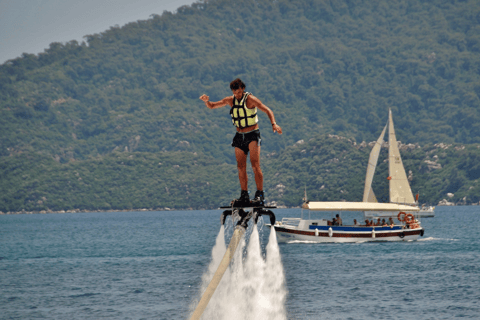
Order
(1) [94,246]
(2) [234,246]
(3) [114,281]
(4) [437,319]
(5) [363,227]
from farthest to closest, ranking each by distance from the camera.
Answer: (1) [94,246]
(5) [363,227]
(3) [114,281]
(4) [437,319]
(2) [234,246]

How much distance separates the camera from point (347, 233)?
108 metres

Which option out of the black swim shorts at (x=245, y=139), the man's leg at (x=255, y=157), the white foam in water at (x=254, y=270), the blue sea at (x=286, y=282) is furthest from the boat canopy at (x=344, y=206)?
the black swim shorts at (x=245, y=139)

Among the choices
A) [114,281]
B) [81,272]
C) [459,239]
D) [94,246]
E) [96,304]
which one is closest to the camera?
[96,304]

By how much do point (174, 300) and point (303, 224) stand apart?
4797 centimetres

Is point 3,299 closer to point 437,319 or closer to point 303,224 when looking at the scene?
point 437,319

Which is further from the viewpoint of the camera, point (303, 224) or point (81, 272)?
point (303, 224)

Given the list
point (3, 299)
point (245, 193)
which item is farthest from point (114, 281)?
point (245, 193)

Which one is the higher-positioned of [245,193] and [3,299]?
[245,193]

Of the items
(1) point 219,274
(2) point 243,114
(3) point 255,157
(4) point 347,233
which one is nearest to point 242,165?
(3) point 255,157

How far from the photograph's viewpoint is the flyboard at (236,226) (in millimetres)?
17797

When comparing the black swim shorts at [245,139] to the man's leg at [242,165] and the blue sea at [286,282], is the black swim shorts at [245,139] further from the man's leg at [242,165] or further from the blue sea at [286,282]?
the blue sea at [286,282]

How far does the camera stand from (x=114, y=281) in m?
78.6

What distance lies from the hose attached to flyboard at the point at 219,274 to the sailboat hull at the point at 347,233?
283 feet

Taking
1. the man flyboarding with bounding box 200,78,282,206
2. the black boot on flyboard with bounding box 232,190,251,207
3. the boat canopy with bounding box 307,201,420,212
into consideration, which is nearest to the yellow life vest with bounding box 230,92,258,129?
the man flyboarding with bounding box 200,78,282,206
